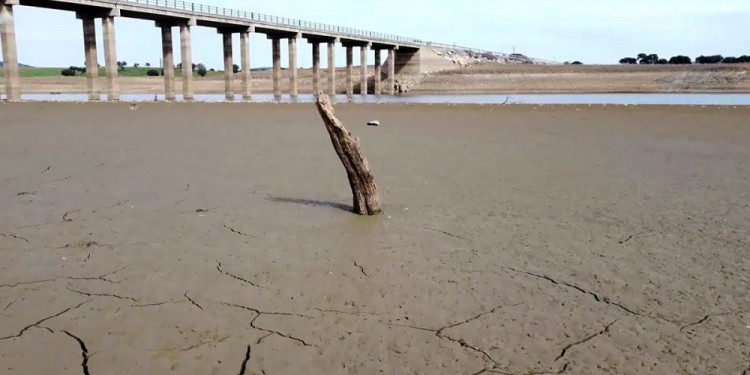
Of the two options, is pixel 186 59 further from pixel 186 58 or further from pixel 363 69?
pixel 363 69

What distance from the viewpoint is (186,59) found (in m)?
43.2

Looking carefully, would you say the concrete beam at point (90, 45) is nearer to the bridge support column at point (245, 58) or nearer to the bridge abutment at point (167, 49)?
the bridge abutment at point (167, 49)

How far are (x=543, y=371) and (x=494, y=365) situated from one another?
0.84 ft

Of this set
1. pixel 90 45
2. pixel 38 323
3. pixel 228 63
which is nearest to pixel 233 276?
pixel 38 323

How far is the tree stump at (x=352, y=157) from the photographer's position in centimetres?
633

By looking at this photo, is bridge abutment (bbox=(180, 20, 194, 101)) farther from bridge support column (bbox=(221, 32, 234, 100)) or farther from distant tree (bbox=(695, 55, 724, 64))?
distant tree (bbox=(695, 55, 724, 64))

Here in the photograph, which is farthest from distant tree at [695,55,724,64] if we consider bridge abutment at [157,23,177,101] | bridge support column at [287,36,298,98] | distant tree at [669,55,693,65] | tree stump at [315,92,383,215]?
tree stump at [315,92,383,215]

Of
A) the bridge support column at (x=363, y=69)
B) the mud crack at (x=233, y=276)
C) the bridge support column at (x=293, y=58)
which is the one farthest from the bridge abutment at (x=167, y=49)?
the mud crack at (x=233, y=276)

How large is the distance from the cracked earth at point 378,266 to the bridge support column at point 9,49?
2462 centimetres

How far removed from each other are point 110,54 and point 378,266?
120 feet

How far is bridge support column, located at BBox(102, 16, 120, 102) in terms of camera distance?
35812 millimetres

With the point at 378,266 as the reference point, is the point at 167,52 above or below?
above

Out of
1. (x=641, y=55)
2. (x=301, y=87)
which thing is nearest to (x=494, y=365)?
(x=301, y=87)

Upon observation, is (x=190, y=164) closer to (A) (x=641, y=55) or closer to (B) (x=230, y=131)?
(B) (x=230, y=131)
